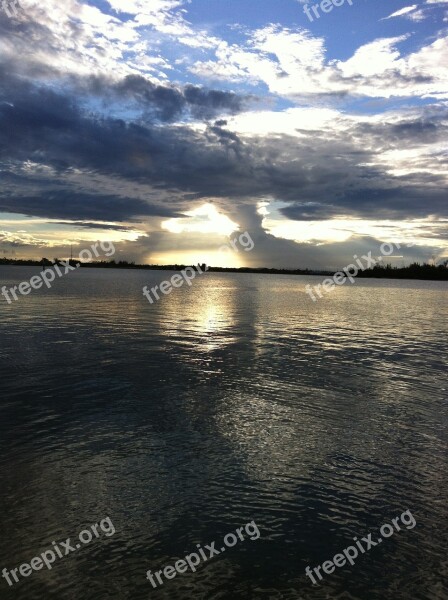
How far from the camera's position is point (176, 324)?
5316 cm

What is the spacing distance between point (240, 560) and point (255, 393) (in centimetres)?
1393

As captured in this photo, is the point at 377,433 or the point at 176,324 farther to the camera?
the point at 176,324

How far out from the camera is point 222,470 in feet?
47.6

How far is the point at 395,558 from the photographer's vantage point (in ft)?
34.6

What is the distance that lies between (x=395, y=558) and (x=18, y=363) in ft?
81.8

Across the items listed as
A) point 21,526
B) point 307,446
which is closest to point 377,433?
point 307,446

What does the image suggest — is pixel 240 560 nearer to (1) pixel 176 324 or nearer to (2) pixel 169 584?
(2) pixel 169 584

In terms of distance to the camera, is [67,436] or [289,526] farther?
[67,436]

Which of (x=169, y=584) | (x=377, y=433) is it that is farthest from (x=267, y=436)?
(x=169, y=584)

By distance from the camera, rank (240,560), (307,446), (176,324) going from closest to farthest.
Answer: (240,560), (307,446), (176,324)

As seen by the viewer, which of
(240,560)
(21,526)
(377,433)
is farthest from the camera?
(377,433)

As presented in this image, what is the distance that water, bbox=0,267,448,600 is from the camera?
387 inches

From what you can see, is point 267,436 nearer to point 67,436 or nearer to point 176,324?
point 67,436

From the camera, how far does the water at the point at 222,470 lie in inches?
387
